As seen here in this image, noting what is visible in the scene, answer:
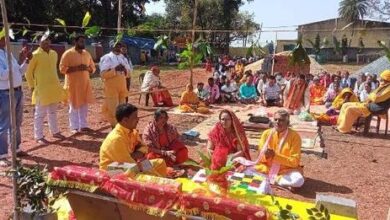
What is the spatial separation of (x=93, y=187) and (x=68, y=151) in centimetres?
413

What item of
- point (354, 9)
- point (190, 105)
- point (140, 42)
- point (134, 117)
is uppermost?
point (354, 9)

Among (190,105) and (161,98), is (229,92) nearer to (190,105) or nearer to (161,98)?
(161,98)

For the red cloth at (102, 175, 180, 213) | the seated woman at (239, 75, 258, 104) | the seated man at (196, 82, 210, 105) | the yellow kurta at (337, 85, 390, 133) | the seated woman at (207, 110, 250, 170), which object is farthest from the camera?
the seated woman at (239, 75, 258, 104)

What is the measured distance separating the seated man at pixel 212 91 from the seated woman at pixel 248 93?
3.63ft

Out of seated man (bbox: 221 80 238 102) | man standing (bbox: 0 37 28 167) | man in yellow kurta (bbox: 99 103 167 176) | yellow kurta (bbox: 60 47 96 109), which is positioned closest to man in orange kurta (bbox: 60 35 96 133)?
yellow kurta (bbox: 60 47 96 109)

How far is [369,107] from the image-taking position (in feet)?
31.7

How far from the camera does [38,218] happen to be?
3152mm

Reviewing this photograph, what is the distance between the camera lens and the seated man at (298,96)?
12094 millimetres

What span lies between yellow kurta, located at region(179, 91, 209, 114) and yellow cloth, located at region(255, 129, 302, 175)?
6212mm

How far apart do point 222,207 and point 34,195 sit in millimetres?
1430

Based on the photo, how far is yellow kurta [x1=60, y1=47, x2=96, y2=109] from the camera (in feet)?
26.0

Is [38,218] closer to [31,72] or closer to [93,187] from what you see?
[93,187]

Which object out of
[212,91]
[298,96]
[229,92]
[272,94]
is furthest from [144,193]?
[229,92]

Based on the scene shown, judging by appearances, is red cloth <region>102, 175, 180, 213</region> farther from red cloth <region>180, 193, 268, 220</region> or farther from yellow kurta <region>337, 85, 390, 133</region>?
yellow kurta <region>337, 85, 390, 133</region>
